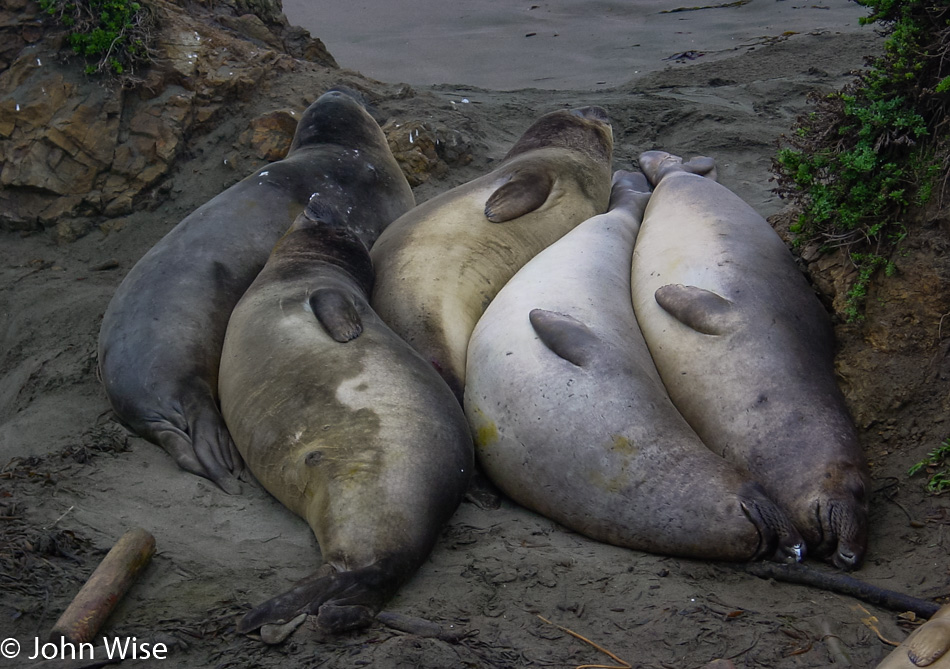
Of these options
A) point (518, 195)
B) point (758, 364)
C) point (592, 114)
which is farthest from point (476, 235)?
point (592, 114)

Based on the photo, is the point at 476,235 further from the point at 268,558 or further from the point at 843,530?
the point at 843,530

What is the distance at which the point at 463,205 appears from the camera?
5.43 m

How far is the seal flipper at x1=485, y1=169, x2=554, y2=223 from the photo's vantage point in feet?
17.5

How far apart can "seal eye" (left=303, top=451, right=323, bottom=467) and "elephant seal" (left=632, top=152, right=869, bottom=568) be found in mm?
1666

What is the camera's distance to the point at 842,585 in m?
3.15

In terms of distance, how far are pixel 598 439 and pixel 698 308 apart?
1.00 m

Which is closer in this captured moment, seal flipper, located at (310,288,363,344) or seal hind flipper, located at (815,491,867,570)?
seal hind flipper, located at (815,491,867,570)

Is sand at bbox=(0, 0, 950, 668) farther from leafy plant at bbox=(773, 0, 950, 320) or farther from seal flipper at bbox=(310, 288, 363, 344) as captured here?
leafy plant at bbox=(773, 0, 950, 320)

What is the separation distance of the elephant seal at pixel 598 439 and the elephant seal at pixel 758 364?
173 millimetres

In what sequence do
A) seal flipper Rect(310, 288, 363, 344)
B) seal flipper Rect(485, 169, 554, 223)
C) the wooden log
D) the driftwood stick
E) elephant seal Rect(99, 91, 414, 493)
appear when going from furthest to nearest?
seal flipper Rect(485, 169, 554, 223), elephant seal Rect(99, 91, 414, 493), seal flipper Rect(310, 288, 363, 344), the driftwood stick, the wooden log

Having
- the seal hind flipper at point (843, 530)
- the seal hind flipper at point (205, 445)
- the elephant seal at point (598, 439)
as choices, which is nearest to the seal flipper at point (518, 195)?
the elephant seal at point (598, 439)

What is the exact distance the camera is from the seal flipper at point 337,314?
4.08 m

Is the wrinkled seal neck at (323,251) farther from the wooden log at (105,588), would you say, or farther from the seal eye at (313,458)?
the wooden log at (105,588)

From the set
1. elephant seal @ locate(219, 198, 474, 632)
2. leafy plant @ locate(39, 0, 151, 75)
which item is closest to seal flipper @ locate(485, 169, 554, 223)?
elephant seal @ locate(219, 198, 474, 632)
